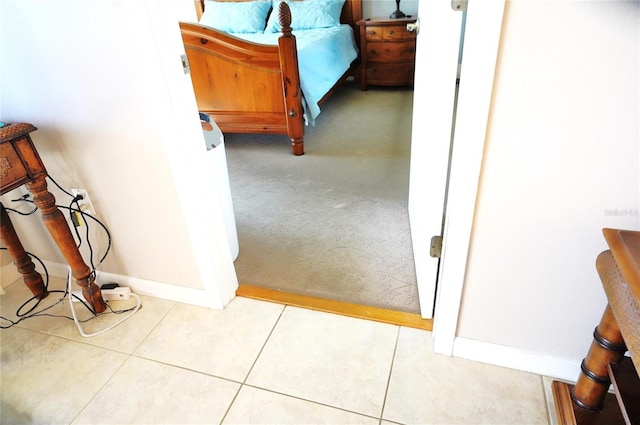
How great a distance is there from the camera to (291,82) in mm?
2561

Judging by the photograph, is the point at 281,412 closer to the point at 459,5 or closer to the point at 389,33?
the point at 459,5

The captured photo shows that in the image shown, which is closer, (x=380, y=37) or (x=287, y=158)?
(x=287, y=158)

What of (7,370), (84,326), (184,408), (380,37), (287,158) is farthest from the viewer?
(380,37)

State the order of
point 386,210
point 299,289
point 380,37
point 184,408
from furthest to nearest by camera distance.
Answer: point 380,37 → point 386,210 → point 299,289 → point 184,408

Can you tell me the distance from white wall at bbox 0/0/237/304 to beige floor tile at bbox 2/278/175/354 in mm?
133

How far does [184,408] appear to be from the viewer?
1152 mm

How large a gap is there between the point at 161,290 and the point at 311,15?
332cm

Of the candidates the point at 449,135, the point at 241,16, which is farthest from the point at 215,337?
the point at 241,16

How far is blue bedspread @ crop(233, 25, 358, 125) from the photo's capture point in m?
2.86

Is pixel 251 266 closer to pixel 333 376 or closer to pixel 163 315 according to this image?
pixel 163 315

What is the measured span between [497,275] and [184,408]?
0.98 meters

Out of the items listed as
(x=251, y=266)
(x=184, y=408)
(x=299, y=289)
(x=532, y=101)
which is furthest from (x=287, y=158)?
(x=532, y=101)

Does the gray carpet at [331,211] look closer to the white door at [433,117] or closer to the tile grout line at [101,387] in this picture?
the white door at [433,117]

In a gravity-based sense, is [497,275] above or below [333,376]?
above
